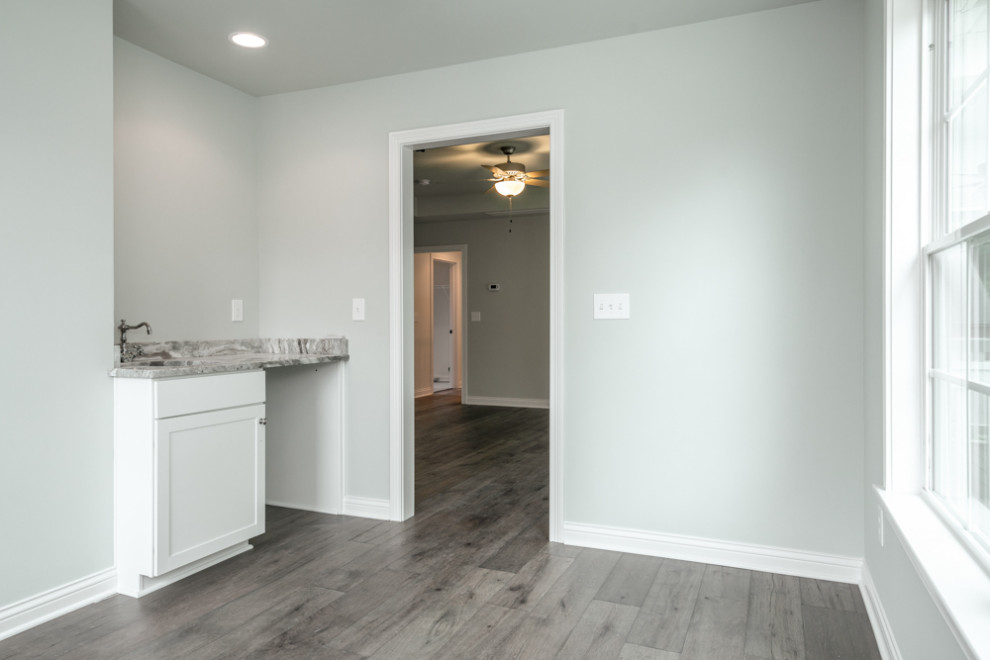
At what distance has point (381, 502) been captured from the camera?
350 cm

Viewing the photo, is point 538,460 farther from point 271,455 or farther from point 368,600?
point 368,600

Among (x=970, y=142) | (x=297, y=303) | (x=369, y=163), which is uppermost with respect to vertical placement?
(x=369, y=163)

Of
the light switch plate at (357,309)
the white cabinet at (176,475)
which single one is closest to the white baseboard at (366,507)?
the white cabinet at (176,475)

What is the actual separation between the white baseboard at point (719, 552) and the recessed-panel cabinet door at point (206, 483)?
57.7 inches

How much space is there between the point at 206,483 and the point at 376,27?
2.07 meters

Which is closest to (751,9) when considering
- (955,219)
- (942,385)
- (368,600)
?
(955,219)

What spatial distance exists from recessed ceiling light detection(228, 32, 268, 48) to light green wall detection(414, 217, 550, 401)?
500cm

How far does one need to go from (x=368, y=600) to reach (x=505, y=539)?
87 cm

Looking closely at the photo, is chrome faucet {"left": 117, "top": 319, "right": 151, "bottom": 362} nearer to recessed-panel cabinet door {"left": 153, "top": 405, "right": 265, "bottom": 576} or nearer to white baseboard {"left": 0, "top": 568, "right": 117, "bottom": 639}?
recessed-panel cabinet door {"left": 153, "top": 405, "right": 265, "bottom": 576}

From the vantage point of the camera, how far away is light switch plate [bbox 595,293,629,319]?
2.97m

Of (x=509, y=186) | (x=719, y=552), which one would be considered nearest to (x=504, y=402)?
(x=509, y=186)

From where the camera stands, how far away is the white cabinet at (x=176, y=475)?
2.48 meters

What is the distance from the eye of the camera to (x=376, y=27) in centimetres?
288

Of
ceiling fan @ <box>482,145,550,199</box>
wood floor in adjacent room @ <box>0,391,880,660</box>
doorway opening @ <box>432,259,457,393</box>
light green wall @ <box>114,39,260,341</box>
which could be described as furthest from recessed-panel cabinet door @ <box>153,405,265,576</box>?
doorway opening @ <box>432,259,457,393</box>
